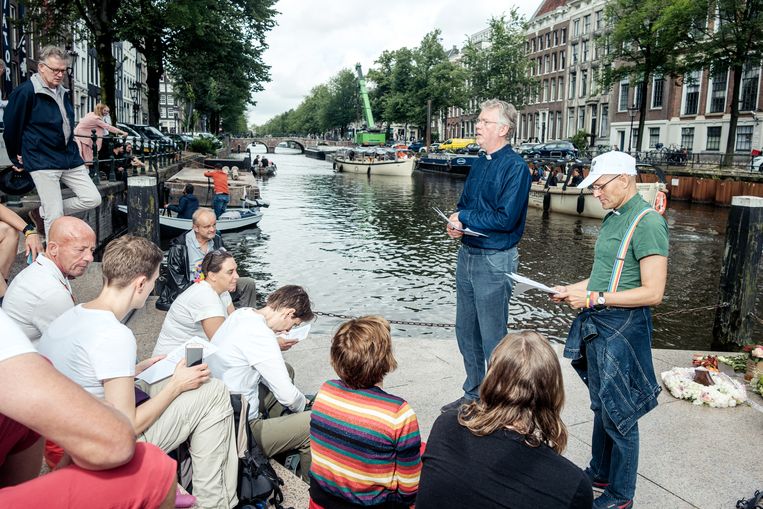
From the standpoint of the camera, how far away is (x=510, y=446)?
204cm

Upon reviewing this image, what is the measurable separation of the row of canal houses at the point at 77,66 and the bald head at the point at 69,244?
487 centimetres

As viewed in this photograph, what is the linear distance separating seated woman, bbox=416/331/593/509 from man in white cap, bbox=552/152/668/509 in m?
1.06

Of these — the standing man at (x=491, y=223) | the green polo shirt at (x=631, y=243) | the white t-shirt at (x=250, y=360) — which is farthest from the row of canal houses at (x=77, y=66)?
the green polo shirt at (x=631, y=243)

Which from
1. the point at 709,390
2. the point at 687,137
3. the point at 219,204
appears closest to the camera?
the point at 709,390

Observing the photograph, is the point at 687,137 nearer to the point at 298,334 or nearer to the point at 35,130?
the point at 35,130

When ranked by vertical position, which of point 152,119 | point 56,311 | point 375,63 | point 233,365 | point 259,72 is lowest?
point 233,365

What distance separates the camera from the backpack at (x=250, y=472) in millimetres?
3100

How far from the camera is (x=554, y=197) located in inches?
1051

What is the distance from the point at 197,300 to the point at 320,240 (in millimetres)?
14455

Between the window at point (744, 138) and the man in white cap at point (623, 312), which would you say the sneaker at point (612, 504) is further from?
the window at point (744, 138)

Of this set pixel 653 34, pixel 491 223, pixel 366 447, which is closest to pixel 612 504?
pixel 366 447

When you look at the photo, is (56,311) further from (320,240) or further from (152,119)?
(152,119)

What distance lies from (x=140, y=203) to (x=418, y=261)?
28.7 feet

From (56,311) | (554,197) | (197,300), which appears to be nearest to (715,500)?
(197,300)
